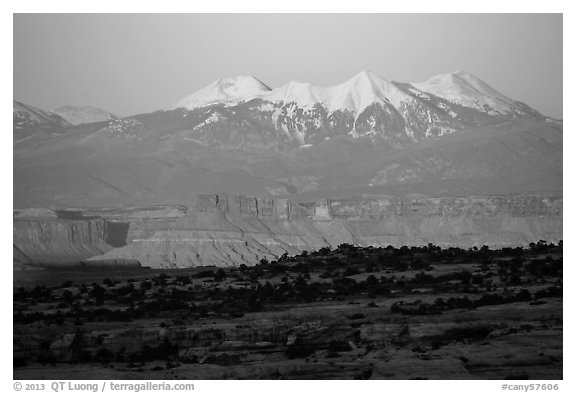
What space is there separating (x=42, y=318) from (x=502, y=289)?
27.2 meters

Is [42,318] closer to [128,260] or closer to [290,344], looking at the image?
[290,344]

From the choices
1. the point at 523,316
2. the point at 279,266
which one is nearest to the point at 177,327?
the point at 523,316

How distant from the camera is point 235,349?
3135 inches

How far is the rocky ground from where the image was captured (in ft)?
238

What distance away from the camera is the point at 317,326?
83.2m

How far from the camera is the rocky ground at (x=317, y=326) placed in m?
72.6

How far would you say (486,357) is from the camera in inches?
2872

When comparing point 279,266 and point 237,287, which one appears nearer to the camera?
point 237,287
